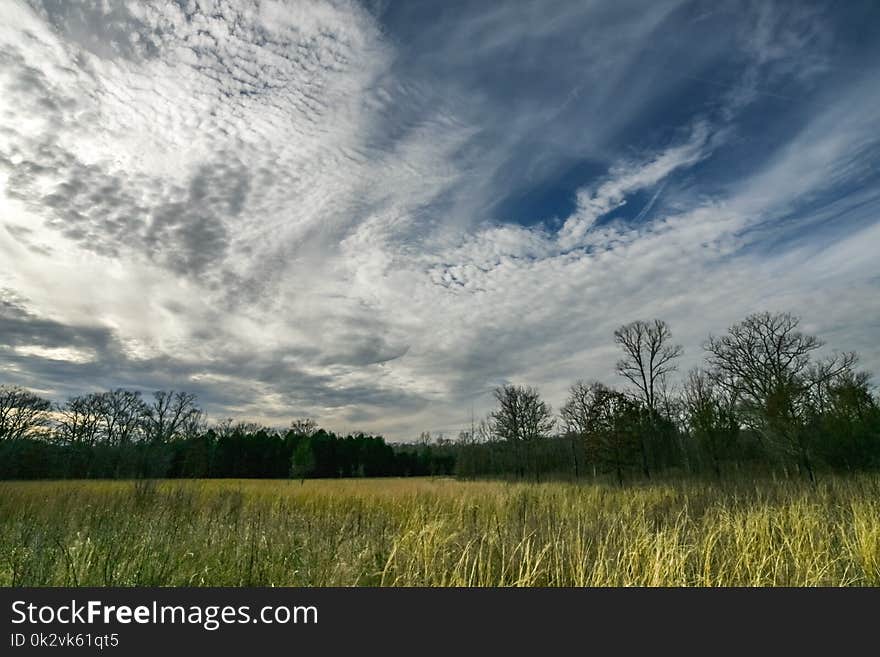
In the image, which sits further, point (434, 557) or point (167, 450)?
point (167, 450)

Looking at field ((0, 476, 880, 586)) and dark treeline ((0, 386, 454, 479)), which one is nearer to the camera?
field ((0, 476, 880, 586))

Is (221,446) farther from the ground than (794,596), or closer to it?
farther from the ground

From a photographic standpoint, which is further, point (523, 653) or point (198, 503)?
point (198, 503)

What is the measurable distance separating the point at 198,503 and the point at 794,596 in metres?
11.8

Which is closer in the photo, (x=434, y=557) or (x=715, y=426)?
(x=434, y=557)

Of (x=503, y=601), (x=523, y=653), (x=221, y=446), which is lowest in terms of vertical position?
(x=523, y=653)

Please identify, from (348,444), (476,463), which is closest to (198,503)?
(476,463)

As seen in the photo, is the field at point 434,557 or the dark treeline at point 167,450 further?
the dark treeline at point 167,450

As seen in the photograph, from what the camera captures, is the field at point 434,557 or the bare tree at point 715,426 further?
the bare tree at point 715,426

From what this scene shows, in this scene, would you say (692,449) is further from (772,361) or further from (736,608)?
(736,608)

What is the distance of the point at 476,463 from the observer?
1997 inches

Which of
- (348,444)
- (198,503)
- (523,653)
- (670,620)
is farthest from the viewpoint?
(348,444)

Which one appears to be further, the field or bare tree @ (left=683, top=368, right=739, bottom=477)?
bare tree @ (left=683, top=368, right=739, bottom=477)

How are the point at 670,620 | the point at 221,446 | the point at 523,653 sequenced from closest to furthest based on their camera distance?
1. the point at 523,653
2. the point at 670,620
3. the point at 221,446
